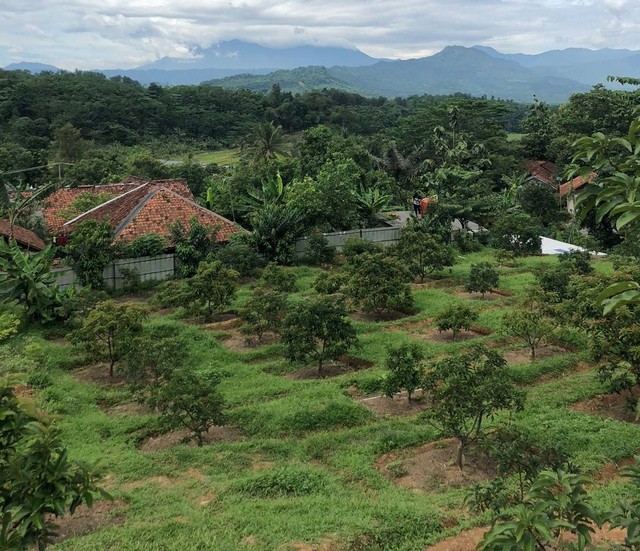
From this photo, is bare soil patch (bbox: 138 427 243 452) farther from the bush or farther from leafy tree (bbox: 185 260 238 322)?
leafy tree (bbox: 185 260 238 322)

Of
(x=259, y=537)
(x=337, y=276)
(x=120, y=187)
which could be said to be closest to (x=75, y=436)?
(x=259, y=537)

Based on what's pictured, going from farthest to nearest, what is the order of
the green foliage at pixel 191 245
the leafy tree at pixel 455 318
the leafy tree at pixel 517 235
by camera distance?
the leafy tree at pixel 517 235, the green foliage at pixel 191 245, the leafy tree at pixel 455 318

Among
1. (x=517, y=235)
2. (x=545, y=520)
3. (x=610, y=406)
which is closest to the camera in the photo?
(x=545, y=520)

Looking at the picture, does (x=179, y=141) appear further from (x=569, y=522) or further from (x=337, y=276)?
(x=569, y=522)

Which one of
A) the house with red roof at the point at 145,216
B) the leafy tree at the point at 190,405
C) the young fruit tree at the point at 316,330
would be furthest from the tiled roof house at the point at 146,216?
the leafy tree at the point at 190,405

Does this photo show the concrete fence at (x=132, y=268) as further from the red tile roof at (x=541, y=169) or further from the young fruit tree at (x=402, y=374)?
the red tile roof at (x=541, y=169)

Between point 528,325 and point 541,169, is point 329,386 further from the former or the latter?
point 541,169

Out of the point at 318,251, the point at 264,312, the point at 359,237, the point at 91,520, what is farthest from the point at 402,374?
the point at 359,237
